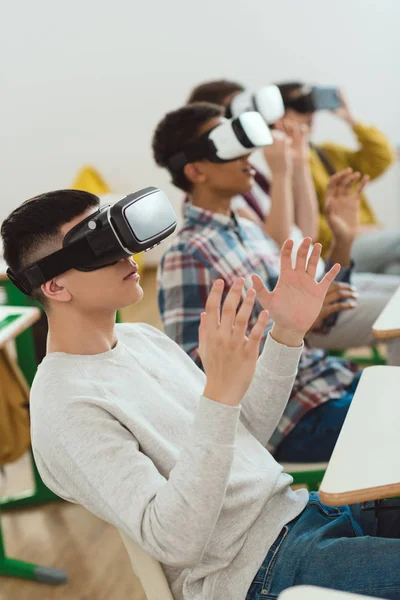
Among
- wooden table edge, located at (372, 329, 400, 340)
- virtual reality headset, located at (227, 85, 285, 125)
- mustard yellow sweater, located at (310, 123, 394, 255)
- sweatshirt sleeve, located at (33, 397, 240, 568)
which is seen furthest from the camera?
mustard yellow sweater, located at (310, 123, 394, 255)

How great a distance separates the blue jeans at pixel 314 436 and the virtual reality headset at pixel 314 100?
1746 mm

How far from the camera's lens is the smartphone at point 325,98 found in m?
3.57

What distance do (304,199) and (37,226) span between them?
1.94m

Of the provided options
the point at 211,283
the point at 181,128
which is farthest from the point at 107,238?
the point at 181,128

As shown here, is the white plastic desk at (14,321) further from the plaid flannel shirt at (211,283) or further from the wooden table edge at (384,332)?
the wooden table edge at (384,332)

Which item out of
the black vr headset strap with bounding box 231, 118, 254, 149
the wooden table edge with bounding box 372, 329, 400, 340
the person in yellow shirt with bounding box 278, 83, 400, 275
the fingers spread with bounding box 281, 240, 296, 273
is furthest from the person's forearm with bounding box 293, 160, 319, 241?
the fingers spread with bounding box 281, 240, 296, 273

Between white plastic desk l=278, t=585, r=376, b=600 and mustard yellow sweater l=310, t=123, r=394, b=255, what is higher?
white plastic desk l=278, t=585, r=376, b=600

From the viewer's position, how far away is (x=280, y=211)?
267cm

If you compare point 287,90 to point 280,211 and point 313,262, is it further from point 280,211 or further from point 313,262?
point 313,262

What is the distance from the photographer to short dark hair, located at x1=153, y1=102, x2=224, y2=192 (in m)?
2.23

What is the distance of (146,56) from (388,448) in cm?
460

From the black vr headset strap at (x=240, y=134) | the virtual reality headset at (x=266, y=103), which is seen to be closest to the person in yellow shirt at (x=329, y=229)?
the virtual reality headset at (x=266, y=103)

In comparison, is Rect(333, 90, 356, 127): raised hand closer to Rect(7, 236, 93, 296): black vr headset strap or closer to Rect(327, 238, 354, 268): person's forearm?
Rect(327, 238, 354, 268): person's forearm

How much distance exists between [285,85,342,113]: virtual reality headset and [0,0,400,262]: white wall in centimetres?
160
